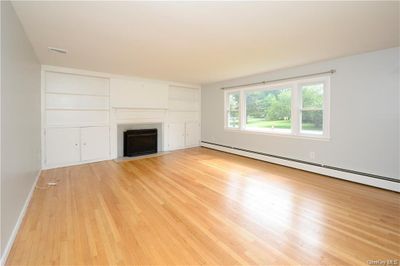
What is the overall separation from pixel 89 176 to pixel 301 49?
14.4 feet

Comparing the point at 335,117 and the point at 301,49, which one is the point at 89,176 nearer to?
the point at 301,49

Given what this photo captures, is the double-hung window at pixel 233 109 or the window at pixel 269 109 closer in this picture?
the window at pixel 269 109

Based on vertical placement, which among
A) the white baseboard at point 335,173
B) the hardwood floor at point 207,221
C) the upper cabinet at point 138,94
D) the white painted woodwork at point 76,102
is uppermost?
the upper cabinet at point 138,94

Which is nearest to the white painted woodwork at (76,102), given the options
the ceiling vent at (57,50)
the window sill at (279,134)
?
the ceiling vent at (57,50)

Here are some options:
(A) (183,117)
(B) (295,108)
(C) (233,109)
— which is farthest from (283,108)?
(A) (183,117)

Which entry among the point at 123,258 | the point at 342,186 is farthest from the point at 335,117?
the point at 123,258

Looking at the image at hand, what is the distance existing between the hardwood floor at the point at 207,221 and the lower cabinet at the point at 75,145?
707 millimetres

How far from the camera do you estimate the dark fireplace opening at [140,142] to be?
5412 millimetres

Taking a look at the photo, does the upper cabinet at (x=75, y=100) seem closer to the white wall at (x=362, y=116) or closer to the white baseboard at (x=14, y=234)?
the white baseboard at (x=14, y=234)

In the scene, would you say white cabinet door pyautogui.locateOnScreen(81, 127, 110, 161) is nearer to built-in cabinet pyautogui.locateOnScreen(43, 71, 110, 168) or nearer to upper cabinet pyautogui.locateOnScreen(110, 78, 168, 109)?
built-in cabinet pyautogui.locateOnScreen(43, 71, 110, 168)

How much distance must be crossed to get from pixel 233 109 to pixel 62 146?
178 inches

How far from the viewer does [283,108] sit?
4.70 meters

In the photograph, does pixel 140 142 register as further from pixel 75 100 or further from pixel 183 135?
pixel 75 100

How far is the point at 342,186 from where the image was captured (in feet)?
10.8
